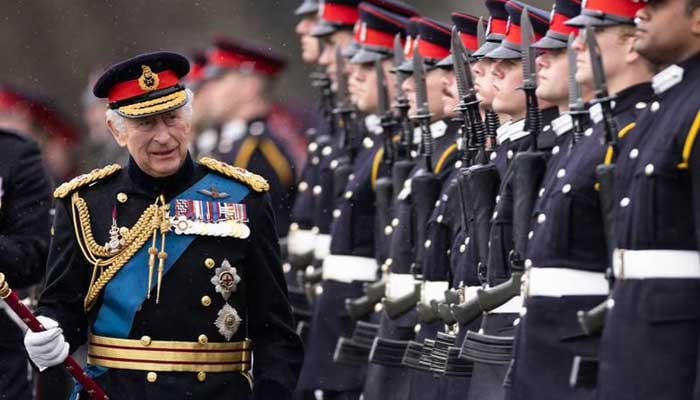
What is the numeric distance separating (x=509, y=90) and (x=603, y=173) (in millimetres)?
2001

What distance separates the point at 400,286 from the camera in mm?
11766

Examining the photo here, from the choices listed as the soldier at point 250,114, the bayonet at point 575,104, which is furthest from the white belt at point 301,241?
the bayonet at point 575,104

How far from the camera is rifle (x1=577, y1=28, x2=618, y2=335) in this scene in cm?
837

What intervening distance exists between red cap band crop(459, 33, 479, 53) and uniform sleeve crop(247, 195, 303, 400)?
3110 mm

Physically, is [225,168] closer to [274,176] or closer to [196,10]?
[274,176]

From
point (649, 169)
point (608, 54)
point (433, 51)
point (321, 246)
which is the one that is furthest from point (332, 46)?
point (649, 169)

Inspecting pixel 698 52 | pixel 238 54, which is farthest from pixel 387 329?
pixel 238 54

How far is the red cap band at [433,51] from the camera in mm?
12078

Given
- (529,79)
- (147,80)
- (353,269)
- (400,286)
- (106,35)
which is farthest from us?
(106,35)

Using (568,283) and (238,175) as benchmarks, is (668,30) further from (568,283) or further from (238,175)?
(238,175)

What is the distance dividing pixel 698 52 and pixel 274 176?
30.2ft

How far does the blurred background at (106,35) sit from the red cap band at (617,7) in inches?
680

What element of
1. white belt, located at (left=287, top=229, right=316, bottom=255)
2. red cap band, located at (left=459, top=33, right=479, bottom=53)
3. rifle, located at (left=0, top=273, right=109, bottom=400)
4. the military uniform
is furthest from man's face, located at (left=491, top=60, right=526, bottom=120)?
white belt, located at (left=287, top=229, right=316, bottom=255)

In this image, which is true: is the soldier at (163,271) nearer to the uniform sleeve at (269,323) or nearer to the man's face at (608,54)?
the uniform sleeve at (269,323)
